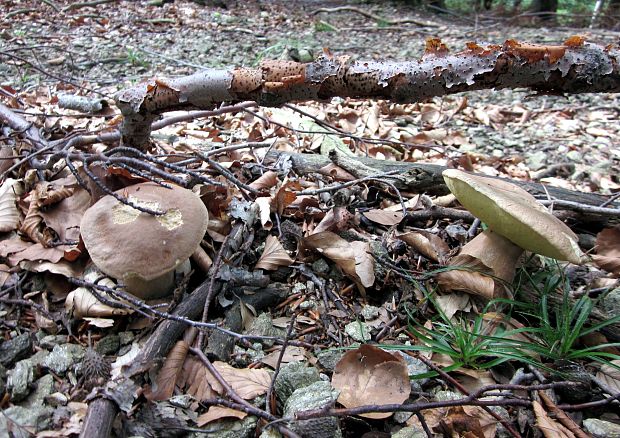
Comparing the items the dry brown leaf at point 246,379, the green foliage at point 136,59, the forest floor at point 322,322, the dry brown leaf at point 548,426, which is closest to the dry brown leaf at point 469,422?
the forest floor at point 322,322

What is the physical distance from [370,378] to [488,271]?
711 mm

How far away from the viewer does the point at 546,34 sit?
7.58 m

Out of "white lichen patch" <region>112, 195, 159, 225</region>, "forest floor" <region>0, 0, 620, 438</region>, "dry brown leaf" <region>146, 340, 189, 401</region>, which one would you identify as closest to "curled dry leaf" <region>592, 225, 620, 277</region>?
"forest floor" <region>0, 0, 620, 438</region>

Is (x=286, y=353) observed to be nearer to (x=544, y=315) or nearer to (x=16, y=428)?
(x=16, y=428)

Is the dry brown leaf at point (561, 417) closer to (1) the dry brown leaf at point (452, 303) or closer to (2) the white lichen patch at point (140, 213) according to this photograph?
(1) the dry brown leaf at point (452, 303)

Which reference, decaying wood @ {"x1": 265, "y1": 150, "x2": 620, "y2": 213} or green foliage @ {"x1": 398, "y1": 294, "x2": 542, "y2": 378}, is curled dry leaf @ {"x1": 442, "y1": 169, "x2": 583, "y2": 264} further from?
decaying wood @ {"x1": 265, "y1": 150, "x2": 620, "y2": 213}

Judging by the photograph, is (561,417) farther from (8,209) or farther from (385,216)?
(8,209)

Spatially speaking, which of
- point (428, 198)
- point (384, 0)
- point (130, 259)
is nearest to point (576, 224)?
point (428, 198)

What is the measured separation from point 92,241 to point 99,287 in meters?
0.18

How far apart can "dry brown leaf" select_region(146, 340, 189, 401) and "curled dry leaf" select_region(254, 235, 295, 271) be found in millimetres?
500

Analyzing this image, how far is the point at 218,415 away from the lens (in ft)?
4.33

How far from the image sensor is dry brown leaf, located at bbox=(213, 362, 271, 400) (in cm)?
141

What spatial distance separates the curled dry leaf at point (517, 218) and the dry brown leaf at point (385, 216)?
51cm

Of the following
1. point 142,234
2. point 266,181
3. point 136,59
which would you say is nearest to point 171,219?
point 142,234
